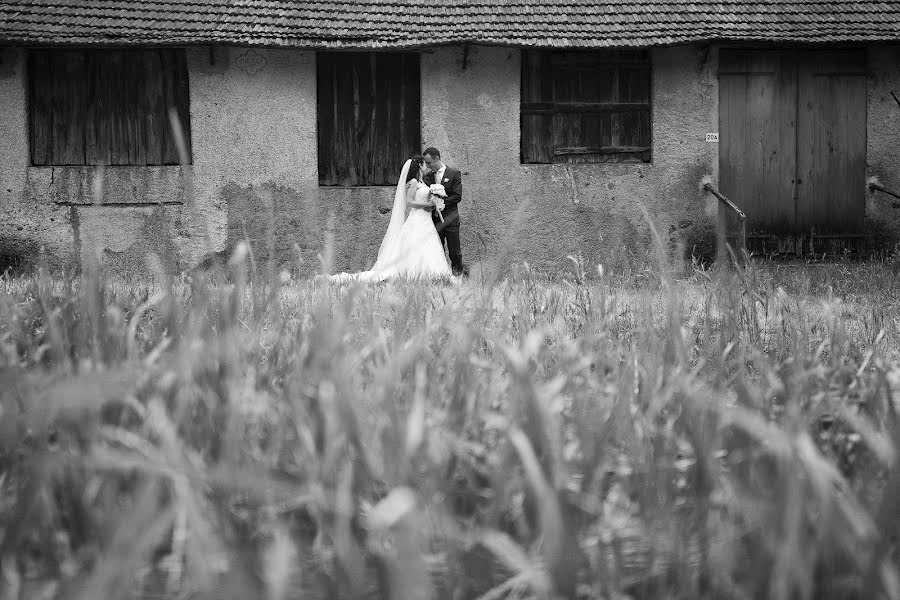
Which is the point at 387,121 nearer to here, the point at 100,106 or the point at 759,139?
the point at 100,106

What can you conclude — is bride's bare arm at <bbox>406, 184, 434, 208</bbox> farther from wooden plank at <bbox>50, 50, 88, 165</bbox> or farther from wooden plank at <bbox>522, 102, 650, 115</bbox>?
wooden plank at <bbox>50, 50, 88, 165</bbox>

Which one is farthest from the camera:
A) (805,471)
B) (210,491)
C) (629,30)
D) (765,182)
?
(765,182)

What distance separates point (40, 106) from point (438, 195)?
15.9 ft

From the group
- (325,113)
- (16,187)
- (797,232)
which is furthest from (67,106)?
(797,232)

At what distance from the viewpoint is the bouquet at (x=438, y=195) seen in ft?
39.5

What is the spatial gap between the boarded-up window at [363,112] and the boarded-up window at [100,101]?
5.51 ft

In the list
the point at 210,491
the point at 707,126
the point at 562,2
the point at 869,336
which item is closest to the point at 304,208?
the point at 562,2

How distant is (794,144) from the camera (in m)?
13.4

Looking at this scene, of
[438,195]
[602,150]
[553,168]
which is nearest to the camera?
[438,195]

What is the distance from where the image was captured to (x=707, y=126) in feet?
43.7

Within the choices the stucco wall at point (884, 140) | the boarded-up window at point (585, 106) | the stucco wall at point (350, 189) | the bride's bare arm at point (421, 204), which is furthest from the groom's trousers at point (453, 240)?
the stucco wall at point (884, 140)

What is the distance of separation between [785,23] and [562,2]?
2.63 metres

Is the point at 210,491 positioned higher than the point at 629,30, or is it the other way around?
the point at 629,30

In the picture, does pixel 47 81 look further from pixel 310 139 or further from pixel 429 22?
pixel 429 22
